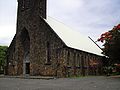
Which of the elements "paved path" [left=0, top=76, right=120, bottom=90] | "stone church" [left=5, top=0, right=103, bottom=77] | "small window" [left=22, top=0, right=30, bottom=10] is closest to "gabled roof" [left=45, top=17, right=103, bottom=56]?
"stone church" [left=5, top=0, right=103, bottom=77]

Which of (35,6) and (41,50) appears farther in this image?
(35,6)

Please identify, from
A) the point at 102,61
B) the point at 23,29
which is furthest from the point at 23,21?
the point at 102,61

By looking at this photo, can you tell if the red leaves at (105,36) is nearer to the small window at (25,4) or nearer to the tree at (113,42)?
the tree at (113,42)

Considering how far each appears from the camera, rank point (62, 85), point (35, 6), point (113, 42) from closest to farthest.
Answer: point (62, 85), point (113, 42), point (35, 6)

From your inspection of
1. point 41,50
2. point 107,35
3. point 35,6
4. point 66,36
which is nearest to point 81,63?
point 66,36

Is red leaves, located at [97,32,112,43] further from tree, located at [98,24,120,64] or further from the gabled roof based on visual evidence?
the gabled roof

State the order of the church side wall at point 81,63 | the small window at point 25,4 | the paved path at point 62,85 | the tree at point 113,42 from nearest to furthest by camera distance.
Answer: the paved path at point 62,85 → the tree at point 113,42 → the church side wall at point 81,63 → the small window at point 25,4

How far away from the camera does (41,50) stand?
136 ft

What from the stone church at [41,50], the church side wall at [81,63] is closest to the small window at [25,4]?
the stone church at [41,50]

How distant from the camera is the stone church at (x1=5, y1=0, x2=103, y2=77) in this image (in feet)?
129

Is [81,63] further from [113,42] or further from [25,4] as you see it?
[25,4]

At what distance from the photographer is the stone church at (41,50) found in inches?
1548

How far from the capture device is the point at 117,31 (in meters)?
34.0

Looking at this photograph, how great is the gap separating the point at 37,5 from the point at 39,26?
4145 mm
